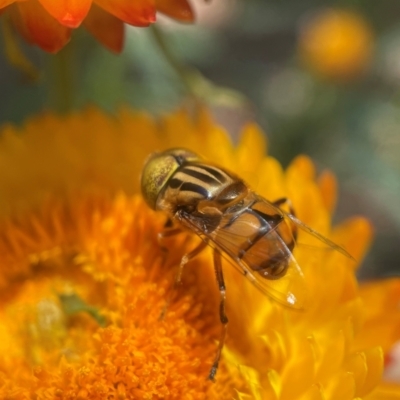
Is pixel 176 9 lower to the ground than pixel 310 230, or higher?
higher

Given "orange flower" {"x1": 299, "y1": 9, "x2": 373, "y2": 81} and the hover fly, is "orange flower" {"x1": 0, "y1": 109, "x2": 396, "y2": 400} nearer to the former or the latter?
the hover fly

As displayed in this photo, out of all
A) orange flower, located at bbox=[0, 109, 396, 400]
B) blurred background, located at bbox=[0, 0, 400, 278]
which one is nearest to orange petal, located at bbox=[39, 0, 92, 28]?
orange flower, located at bbox=[0, 109, 396, 400]

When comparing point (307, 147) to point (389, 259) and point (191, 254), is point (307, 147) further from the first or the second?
point (191, 254)

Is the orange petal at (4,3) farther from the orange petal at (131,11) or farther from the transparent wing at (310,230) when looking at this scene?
the transparent wing at (310,230)

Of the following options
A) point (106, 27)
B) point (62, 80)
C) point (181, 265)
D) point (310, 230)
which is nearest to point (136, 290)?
point (181, 265)

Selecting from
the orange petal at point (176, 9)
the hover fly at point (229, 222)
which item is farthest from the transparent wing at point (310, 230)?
the orange petal at point (176, 9)

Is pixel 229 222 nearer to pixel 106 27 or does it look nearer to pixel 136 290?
pixel 136 290
